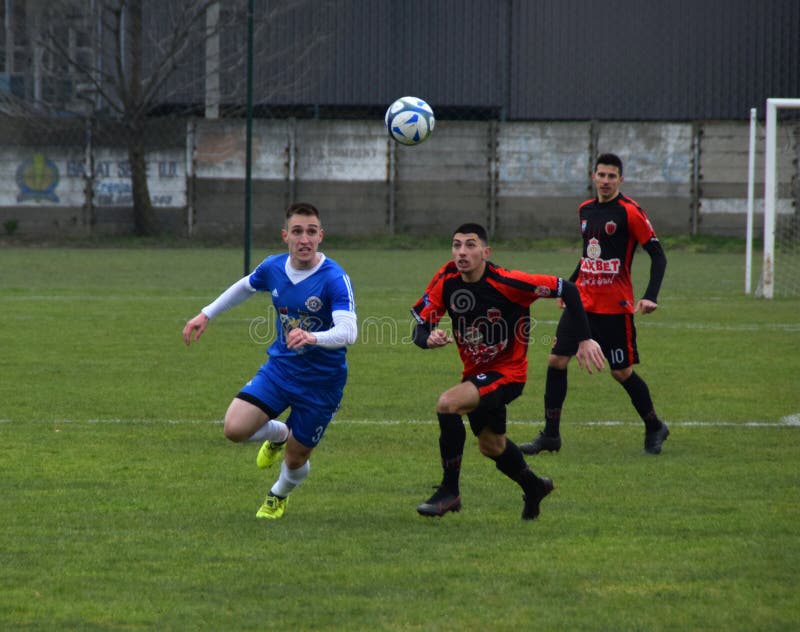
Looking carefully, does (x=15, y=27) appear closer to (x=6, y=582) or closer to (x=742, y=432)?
(x=742, y=432)

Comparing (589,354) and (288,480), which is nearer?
(589,354)

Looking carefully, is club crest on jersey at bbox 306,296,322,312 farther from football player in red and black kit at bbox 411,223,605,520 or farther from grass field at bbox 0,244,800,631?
grass field at bbox 0,244,800,631

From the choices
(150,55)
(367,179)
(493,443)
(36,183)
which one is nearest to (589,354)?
(493,443)

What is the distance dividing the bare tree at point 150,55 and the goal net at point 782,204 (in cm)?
1253

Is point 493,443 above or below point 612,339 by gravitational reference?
below

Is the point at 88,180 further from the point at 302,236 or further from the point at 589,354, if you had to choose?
the point at 589,354

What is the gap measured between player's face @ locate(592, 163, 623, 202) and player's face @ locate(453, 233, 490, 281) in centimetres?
260

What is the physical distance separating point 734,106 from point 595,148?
4.65 meters

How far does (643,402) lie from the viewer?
29.1 ft

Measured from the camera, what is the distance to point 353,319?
6.72m

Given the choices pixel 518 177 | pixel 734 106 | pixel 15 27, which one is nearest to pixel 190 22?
pixel 15 27

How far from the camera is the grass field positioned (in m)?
5.02

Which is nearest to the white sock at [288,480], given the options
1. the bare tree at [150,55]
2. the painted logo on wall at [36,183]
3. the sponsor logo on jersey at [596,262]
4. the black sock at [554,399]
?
the black sock at [554,399]

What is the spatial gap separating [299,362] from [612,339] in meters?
3.07
